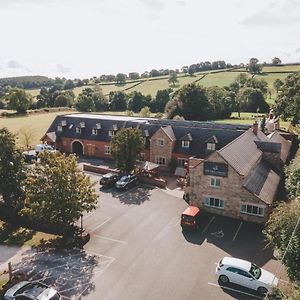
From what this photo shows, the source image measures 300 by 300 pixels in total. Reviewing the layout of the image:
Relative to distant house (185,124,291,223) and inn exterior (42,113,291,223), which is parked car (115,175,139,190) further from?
distant house (185,124,291,223)

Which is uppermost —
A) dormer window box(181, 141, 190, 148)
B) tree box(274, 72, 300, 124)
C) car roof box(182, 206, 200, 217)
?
tree box(274, 72, 300, 124)

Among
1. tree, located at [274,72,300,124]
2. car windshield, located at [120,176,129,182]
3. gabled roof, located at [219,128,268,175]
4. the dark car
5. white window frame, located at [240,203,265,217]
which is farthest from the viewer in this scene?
tree, located at [274,72,300,124]

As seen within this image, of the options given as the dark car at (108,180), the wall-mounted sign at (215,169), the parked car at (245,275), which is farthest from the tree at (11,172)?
the parked car at (245,275)

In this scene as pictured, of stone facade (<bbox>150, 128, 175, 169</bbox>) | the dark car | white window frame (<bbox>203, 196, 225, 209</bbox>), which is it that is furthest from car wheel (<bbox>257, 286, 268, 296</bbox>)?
stone facade (<bbox>150, 128, 175, 169</bbox>)

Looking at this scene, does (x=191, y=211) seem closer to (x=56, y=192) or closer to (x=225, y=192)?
(x=225, y=192)

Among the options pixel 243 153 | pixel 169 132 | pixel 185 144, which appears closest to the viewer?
pixel 243 153

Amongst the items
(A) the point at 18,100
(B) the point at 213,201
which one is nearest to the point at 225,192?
(B) the point at 213,201

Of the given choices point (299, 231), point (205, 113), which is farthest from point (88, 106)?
point (299, 231)
